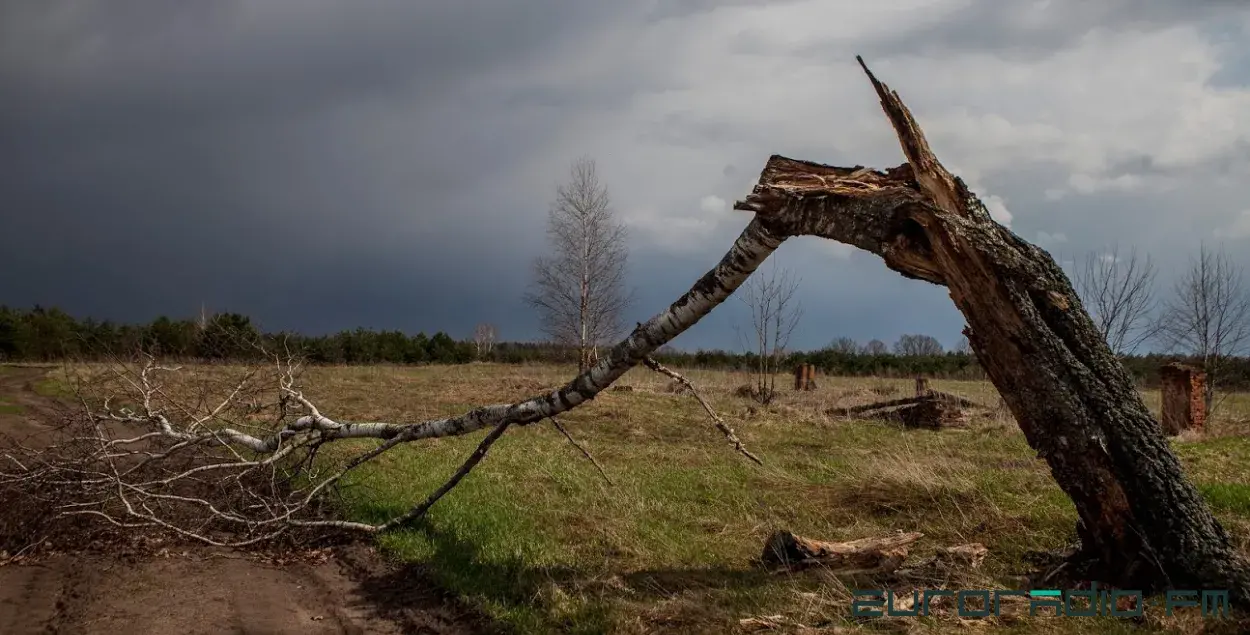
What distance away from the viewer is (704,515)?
748cm

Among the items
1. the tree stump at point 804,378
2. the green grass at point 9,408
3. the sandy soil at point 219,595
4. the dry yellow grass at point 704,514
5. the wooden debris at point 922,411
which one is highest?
the tree stump at point 804,378

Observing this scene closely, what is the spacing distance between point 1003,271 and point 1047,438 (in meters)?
0.99

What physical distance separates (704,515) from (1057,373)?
380cm

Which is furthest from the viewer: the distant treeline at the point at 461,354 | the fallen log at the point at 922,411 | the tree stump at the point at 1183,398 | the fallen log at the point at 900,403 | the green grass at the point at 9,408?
the distant treeline at the point at 461,354

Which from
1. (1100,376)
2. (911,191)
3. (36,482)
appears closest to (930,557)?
(1100,376)

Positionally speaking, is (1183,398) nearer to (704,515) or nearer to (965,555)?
(704,515)

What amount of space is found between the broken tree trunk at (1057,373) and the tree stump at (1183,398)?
37.7 feet

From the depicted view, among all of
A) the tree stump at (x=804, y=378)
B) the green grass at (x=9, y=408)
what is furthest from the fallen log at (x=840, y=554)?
the tree stump at (x=804, y=378)

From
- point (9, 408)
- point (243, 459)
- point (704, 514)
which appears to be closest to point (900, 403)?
point (704, 514)

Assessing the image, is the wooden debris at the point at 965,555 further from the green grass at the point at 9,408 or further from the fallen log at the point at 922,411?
the green grass at the point at 9,408

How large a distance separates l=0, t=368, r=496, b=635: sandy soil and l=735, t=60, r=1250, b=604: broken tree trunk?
11.6 feet

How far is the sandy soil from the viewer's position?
197 inches

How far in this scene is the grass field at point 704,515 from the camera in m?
4.83

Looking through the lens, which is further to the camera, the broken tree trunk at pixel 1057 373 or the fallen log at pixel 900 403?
the fallen log at pixel 900 403
